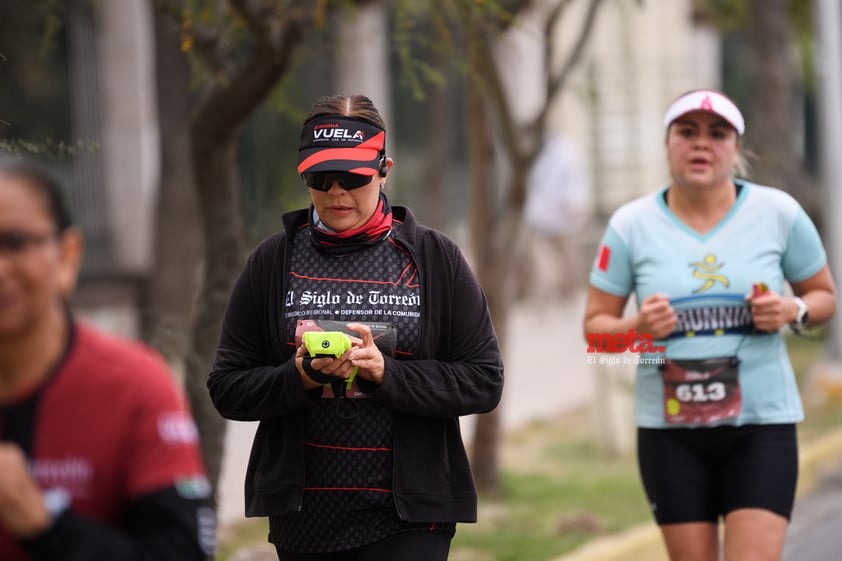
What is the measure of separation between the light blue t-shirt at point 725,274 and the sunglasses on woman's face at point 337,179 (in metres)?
1.37

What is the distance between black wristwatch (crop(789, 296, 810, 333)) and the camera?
477 cm

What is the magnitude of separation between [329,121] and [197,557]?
153 cm

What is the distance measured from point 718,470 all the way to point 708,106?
1.22m

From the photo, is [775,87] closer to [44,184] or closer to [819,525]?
[819,525]

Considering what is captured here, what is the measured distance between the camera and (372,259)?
12.7 feet

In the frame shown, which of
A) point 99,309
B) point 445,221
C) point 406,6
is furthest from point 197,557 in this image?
point 445,221

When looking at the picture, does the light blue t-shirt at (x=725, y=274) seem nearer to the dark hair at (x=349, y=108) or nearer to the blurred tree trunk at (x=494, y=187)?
the dark hair at (x=349, y=108)

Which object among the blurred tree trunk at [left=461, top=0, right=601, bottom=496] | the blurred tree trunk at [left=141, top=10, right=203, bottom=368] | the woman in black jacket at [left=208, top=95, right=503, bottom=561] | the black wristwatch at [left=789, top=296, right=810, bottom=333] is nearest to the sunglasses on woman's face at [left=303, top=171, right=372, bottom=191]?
the woman in black jacket at [left=208, top=95, right=503, bottom=561]

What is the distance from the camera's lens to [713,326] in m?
4.72

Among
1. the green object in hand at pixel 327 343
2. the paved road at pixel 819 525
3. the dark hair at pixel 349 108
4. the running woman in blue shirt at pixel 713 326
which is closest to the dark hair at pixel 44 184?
the green object in hand at pixel 327 343

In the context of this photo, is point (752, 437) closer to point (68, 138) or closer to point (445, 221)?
point (68, 138)

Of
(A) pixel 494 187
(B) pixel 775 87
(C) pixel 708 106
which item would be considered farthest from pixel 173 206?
(B) pixel 775 87

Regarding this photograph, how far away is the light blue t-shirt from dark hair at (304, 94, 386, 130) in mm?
1288

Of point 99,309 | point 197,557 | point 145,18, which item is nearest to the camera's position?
point 197,557
